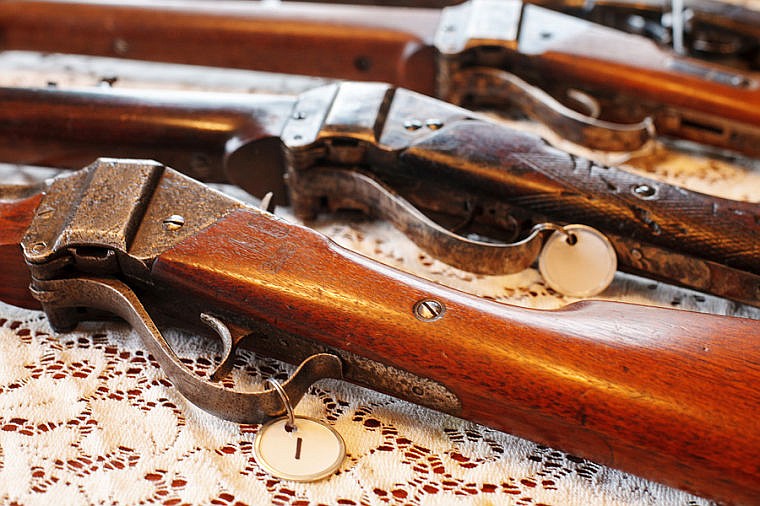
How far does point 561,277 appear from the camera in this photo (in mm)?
1125

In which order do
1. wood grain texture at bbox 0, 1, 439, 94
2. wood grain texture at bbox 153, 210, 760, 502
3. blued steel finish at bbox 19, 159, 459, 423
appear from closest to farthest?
1. wood grain texture at bbox 153, 210, 760, 502
2. blued steel finish at bbox 19, 159, 459, 423
3. wood grain texture at bbox 0, 1, 439, 94

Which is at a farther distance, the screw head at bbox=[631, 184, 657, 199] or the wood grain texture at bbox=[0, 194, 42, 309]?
the screw head at bbox=[631, 184, 657, 199]

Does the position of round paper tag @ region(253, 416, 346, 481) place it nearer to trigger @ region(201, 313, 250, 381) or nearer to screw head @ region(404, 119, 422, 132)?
trigger @ region(201, 313, 250, 381)

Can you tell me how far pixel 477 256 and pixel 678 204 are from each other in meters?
0.25

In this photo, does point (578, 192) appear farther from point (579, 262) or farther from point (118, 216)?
point (118, 216)

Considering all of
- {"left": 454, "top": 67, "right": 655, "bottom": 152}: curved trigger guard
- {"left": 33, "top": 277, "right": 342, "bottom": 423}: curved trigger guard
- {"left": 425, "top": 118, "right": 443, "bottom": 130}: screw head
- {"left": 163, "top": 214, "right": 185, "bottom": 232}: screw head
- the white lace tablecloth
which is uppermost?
{"left": 425, "top": 118, "right": 443, "bottom": 130}: screw head

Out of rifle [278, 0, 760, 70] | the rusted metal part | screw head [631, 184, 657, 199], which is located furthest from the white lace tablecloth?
rifle [278, 0, 760, 70]

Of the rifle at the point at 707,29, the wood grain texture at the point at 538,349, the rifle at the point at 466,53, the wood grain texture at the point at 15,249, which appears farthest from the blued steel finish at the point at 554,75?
the wood grain texture at the point at 15,249

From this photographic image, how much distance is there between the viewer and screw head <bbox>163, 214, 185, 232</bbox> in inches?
36.6

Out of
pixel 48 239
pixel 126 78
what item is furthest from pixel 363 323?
pixel 126 78

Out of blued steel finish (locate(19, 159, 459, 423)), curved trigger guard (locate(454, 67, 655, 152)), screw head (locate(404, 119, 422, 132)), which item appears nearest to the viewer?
blued steel finish (locate(19, 159, 459, 423))

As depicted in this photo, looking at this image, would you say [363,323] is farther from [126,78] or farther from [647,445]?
[126,78]

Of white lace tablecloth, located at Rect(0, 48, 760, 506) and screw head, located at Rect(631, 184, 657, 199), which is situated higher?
screw head, located at Rect(631, 184, 657, 199)

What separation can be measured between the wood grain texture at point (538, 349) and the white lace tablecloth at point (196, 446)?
Result: 0.07 meters
